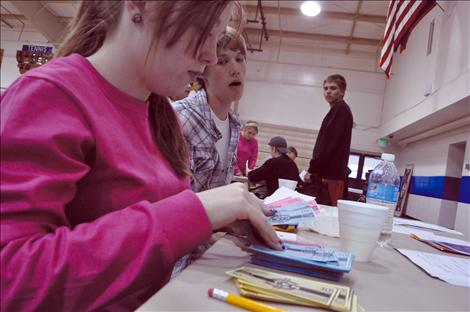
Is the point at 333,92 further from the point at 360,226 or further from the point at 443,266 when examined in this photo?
the point at 360,226

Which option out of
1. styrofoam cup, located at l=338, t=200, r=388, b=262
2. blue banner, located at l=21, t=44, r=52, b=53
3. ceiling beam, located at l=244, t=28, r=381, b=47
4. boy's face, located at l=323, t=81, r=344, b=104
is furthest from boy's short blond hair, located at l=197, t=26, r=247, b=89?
ceiling beam, located at l=244, t=28, r=381, b=47

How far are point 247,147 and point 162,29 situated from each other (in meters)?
5.56

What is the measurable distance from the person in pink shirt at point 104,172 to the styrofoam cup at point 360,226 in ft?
0.82

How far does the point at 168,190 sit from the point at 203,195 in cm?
14

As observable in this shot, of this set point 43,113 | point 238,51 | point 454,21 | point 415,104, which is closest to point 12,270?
point 43,113

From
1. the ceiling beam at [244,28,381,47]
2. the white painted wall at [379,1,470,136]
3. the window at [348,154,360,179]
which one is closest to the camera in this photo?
the white painted wall at [379,1,470,136]

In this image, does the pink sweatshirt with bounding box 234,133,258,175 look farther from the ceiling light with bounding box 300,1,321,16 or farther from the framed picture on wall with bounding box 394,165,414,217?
the framed picture on wall with bounding box 394,165,414,217

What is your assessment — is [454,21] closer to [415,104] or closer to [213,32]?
[415,104]

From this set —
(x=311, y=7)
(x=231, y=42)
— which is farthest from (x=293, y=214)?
(x=311, y=7)

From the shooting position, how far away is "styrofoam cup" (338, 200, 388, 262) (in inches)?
36.2

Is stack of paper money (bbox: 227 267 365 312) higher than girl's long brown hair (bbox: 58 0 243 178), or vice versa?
girl's long brown hair (bbox: 58 0 243 178)

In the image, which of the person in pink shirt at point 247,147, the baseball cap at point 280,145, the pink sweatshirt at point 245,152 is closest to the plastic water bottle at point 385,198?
the baseball cap at point 280,145

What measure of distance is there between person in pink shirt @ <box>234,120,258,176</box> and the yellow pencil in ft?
17.0

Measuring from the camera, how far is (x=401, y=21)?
14.2 feet
